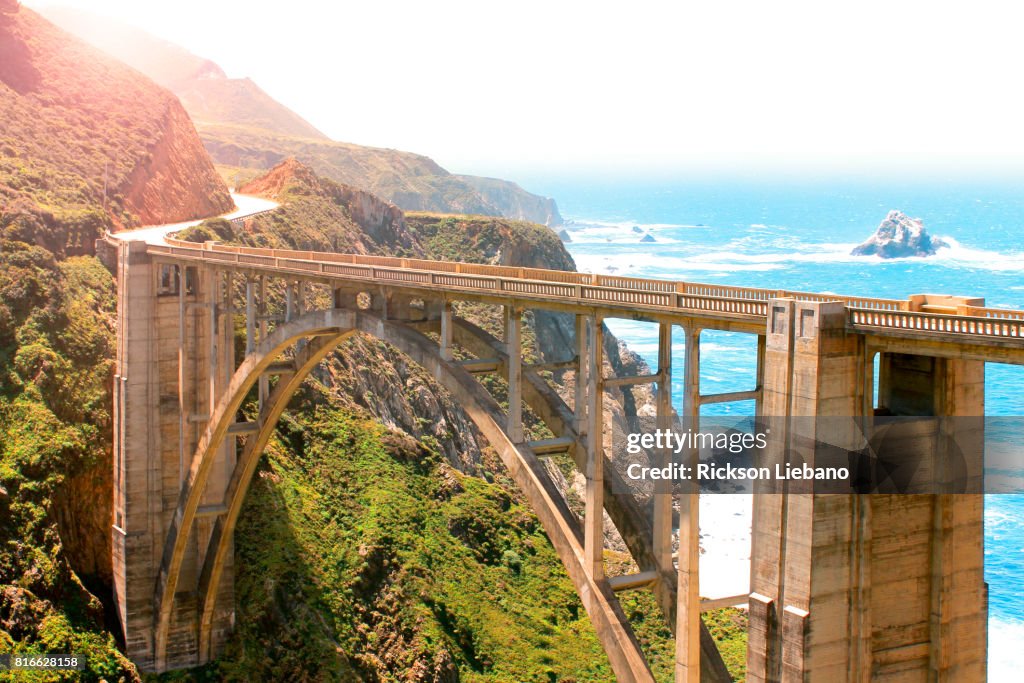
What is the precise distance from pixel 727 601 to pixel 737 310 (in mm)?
5603

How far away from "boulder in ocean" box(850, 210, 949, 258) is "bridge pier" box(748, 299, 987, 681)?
563 ft

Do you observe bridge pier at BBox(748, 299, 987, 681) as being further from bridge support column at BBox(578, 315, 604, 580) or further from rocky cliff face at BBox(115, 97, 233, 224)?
rocky cliff face at BBox(115, 97, 233, 224)

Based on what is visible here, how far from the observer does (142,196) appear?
225ft

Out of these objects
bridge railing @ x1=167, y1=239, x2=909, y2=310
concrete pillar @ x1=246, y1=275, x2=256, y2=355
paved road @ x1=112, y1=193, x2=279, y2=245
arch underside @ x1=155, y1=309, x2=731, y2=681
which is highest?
paved road @ x1=112, y1=193, x2=279, y2=245

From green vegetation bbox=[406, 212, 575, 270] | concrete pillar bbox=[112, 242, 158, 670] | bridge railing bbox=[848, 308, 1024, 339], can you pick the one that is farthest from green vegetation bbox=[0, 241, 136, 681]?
green vegetation bbox=[406, 212, 575, 270]

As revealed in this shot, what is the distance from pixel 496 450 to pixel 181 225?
44.5 m

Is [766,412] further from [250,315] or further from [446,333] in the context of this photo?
[250,315]

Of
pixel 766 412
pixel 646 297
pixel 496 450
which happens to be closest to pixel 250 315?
pixel 496 450

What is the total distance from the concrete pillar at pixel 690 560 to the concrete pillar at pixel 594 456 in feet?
8.48

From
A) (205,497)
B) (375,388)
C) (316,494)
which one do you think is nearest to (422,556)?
(316,494)

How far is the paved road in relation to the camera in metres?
Result: 56.4

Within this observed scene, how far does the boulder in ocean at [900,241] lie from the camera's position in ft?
604

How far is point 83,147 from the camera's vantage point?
68500mm

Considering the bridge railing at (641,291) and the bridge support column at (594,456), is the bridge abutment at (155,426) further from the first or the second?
the bridge support column at (594,456)
